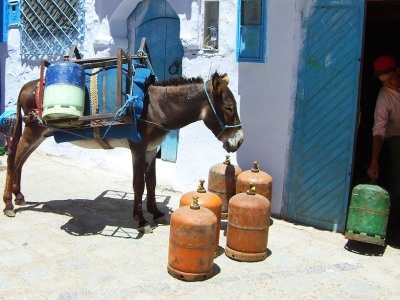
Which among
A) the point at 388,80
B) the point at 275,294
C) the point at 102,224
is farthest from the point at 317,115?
the point at 102,224

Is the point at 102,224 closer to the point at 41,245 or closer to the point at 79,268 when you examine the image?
the point at 41,245

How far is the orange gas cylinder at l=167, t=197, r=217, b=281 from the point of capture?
13.1 ft

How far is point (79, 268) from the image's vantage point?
14.1ft

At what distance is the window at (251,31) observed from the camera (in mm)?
5641

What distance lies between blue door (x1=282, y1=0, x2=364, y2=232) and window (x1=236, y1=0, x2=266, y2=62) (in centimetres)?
49

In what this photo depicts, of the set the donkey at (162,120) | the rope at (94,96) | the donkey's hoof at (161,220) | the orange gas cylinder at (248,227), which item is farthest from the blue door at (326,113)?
the rope at (94,96)

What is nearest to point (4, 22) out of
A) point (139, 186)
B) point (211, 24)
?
point (211, 24)

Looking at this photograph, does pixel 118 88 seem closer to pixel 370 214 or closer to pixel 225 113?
pixel 225 113

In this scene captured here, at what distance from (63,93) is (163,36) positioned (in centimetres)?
296

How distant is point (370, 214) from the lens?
4758 millimetres

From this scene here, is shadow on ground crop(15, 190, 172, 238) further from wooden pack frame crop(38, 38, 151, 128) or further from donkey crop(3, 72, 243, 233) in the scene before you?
wooden pack frame crop(38, 38, 151, 128)

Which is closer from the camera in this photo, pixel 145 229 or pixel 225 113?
pixel 225 113

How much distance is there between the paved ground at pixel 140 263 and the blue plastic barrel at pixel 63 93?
129 centimetres

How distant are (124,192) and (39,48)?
3447 mm
